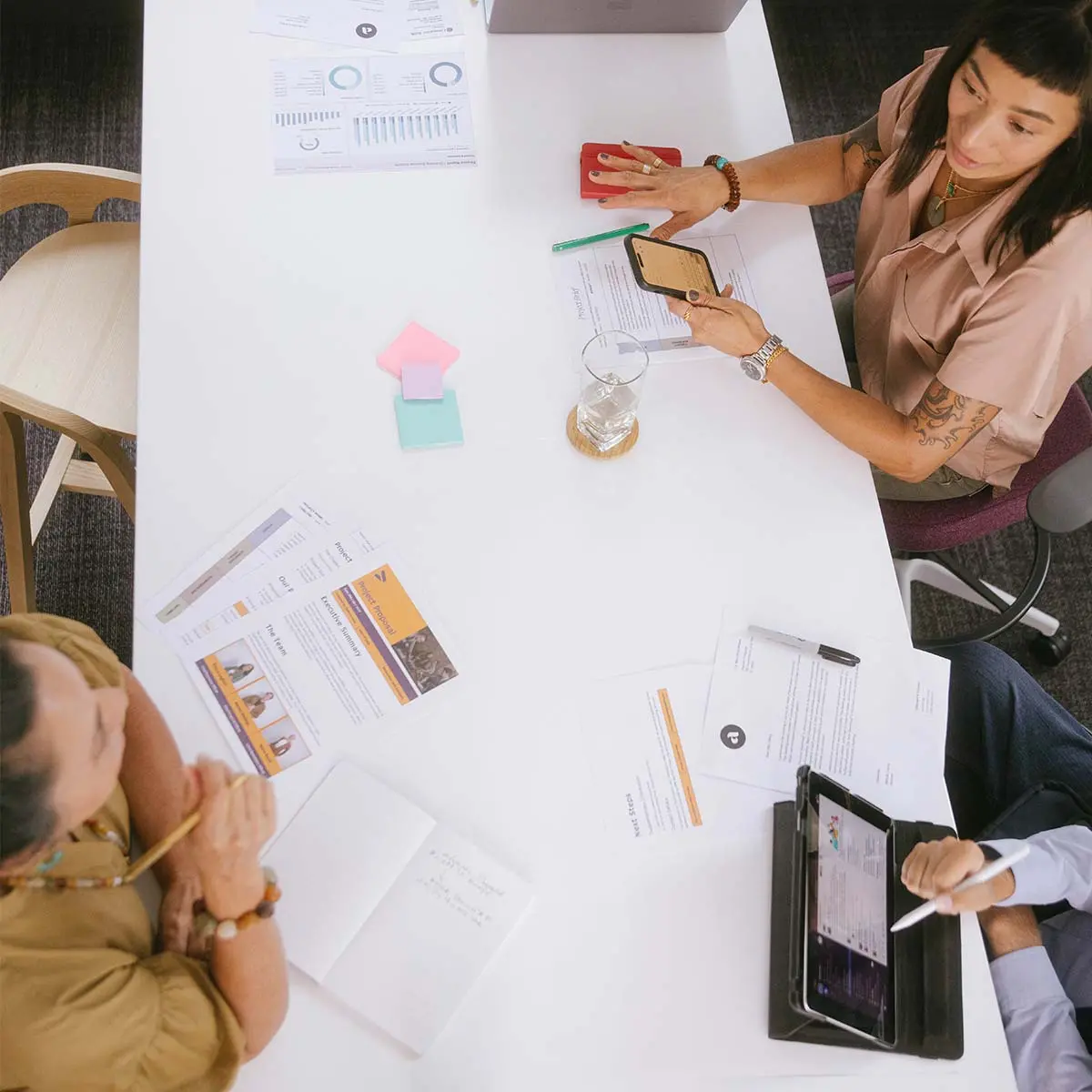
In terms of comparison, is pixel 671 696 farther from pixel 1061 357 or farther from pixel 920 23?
pixel 920 23

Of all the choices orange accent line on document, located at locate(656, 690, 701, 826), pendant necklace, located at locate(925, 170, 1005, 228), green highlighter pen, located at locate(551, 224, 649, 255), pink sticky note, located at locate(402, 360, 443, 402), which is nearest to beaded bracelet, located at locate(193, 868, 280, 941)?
orange accent line on document, located at locate(656, 690, 701, 826)

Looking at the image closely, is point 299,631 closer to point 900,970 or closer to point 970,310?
point 900,970

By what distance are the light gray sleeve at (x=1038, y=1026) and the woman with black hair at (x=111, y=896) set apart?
887 millimetres

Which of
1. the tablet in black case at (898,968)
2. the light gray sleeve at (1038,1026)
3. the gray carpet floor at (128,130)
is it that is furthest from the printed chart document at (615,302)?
the gray carpet floor at (128,130)

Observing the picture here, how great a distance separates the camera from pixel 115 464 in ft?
5.17

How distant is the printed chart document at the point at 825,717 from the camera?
1187 mm

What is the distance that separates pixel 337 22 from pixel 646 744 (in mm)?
1248

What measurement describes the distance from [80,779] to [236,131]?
102 cm

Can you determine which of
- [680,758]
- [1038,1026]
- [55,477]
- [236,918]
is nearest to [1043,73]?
[680,758]

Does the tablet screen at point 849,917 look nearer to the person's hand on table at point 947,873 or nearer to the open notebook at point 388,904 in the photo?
the person's hand on table at point 947,873

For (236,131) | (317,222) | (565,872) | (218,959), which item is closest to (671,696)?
(565,872)

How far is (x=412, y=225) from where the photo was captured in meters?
1.43

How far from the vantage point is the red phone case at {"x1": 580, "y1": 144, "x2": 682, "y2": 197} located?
1486mm

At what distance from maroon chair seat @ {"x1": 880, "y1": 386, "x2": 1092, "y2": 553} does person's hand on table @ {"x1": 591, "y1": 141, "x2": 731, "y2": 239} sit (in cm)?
60
